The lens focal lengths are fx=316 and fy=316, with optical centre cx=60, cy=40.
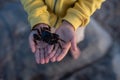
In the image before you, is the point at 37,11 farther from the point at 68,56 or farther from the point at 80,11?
the point at 68,56

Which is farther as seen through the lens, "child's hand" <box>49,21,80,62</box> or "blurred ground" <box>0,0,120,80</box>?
"blurred ground" <box>0,0,120,80</box>

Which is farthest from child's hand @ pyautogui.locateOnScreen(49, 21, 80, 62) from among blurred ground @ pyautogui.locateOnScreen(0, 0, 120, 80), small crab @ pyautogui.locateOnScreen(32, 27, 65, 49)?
blurred ground @ pyautogui.locateOnScreen(0, 0, 120, 80)

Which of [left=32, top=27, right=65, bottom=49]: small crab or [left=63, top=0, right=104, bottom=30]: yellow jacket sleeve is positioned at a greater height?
[left=63, top=0, right=104, bottom=30]: yellow jacket sleeve

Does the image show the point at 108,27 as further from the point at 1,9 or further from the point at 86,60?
the point at 1,9

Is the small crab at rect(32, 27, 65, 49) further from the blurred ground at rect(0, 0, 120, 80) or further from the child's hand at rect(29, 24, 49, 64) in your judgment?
the blurred ground at rect(0, 0, 120, 80)

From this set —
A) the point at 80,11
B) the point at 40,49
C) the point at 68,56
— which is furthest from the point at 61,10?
the point at 68,56

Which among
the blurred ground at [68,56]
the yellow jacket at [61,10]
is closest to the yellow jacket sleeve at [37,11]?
the yellow jacket at [61,10]

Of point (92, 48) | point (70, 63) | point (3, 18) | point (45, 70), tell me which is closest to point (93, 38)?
point (92, 48)
